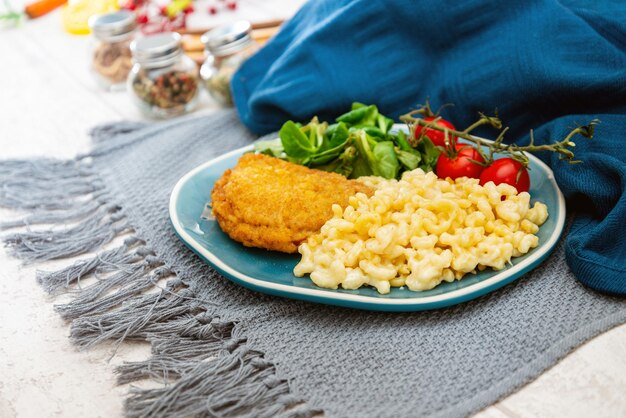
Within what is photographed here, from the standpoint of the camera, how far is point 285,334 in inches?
59.2

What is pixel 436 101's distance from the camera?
2.12 m

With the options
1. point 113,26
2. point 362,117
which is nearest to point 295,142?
point 362,117

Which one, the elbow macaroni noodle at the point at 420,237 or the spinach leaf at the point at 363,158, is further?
the spinach leaf at the point at 363,158

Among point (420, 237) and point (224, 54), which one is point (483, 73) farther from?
point (224, 54)

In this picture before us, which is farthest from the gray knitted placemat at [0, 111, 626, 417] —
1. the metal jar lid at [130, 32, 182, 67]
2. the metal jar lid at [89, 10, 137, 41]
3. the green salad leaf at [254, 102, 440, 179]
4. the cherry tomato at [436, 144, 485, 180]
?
the metal jar lid at [89, 10, 137, 41]

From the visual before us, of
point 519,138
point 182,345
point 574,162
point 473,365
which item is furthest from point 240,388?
point 519,138

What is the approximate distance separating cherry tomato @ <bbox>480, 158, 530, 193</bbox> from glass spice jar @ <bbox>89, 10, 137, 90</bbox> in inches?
60.2

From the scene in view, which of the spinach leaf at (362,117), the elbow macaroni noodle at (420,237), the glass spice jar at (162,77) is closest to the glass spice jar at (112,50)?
the glass spice jar at (162,77)

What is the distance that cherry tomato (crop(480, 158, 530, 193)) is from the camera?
5.55ft

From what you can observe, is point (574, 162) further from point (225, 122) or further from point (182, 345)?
point (225, 122)

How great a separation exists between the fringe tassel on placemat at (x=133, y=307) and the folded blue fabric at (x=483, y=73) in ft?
1.96

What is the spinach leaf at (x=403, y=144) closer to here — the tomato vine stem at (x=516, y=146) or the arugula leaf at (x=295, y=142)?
the tomato vine stem at (x=516, y=146)

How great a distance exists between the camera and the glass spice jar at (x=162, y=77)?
243cm

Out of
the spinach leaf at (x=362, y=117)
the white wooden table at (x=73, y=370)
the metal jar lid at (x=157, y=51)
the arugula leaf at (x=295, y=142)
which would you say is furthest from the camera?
the metal jar lid at (x=157, y=51)
